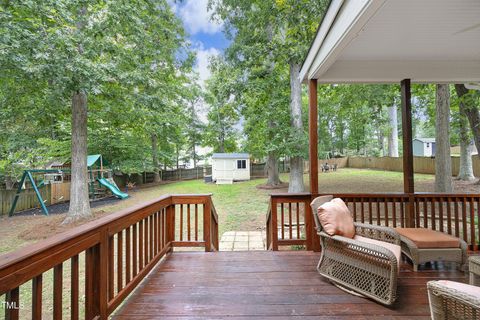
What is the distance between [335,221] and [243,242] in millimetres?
Result: 2774

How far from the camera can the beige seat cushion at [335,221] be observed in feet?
8.56

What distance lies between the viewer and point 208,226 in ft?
11.8

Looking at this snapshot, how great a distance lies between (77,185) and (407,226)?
345 inches

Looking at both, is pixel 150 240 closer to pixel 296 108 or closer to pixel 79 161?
pixel 79 161

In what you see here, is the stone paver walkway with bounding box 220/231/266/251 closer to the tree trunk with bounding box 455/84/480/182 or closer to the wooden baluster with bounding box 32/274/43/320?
the wooden baluster with bounding box 32/274/43/320

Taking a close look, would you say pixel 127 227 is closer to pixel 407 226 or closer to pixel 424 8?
pixel 424 8

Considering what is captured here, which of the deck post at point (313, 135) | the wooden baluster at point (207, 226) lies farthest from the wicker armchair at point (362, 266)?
the wooden baluster at point (207, 226)

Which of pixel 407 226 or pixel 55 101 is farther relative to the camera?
pixel 55 101

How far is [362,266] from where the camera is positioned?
2314 millimetres

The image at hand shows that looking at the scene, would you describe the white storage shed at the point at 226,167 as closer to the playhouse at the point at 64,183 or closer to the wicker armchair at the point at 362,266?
the playhouse at the point at 64,183

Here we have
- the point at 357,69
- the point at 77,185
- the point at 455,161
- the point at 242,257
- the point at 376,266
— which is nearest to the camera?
the point at 376,266

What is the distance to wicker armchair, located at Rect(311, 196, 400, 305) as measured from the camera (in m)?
2.14

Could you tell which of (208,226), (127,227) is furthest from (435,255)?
(127,227)

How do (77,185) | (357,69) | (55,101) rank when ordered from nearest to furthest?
(357,69)
(55,101)
(77,185)
